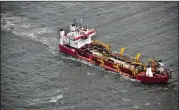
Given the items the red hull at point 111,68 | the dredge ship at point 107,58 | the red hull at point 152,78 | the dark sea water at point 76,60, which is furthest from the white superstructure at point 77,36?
the red hull at point 152,78

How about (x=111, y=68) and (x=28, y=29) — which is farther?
(x=28, y=29)

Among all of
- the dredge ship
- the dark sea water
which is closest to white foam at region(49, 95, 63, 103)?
the dark sea water

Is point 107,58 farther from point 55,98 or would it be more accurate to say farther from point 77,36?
point 55,98

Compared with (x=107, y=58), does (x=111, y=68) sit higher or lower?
lower

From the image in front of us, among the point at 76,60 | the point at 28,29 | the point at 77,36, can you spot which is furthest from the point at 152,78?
the point at 28,29

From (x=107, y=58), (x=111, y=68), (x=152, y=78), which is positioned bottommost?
(x=152, y=78)

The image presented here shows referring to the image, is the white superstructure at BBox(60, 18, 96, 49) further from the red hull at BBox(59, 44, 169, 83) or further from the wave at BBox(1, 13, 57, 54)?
the wave at BBox(1, 13, 57, 54)
